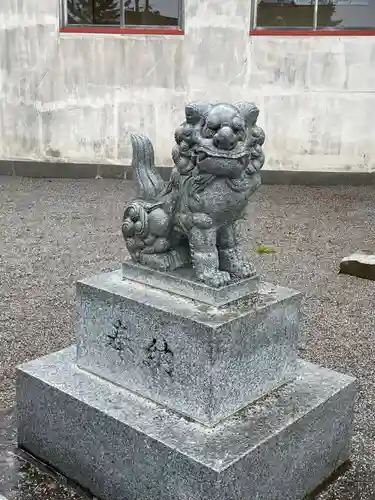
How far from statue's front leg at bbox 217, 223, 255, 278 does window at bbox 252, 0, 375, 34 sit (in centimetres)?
636

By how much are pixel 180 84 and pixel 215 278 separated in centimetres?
641

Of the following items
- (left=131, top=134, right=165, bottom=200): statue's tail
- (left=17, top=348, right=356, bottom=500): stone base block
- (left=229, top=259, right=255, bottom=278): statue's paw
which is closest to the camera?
(left=17, top=348, right=356, bottom=500): stone base block

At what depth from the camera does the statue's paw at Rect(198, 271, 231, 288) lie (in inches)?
97.6

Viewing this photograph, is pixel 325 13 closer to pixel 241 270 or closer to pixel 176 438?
pixel 241 270

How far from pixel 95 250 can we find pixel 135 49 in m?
3.70

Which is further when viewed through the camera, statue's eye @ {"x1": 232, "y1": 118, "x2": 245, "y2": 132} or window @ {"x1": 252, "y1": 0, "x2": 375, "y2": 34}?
window @ {"x1": 252, "y1": 0, "x2": 375, "y2": 34}

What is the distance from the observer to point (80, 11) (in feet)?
28.3

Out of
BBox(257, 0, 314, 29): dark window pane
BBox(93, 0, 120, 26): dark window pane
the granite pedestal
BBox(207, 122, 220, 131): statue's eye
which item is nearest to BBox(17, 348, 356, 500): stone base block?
the granite pedestal

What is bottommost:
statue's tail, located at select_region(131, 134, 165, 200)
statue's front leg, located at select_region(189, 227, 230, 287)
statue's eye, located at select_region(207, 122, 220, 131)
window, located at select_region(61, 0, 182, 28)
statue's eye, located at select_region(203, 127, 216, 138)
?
statue's front leg, located at select_region(189, 227, 230, 287)

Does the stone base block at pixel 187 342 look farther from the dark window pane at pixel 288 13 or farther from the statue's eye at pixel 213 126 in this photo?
the dark window pane at pixel 288 13

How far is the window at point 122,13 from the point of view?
8438 mm

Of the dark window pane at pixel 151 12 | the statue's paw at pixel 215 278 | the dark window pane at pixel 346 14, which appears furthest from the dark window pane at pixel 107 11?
the statue's paw at pixel 215 278

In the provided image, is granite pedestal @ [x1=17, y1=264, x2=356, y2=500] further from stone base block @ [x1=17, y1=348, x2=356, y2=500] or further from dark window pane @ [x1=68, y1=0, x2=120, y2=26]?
dark window pane @ [x1=68, y1=0, x2=120, y2=26]

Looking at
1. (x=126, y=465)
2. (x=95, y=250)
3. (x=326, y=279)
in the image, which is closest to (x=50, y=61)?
(x=95, y=250)
